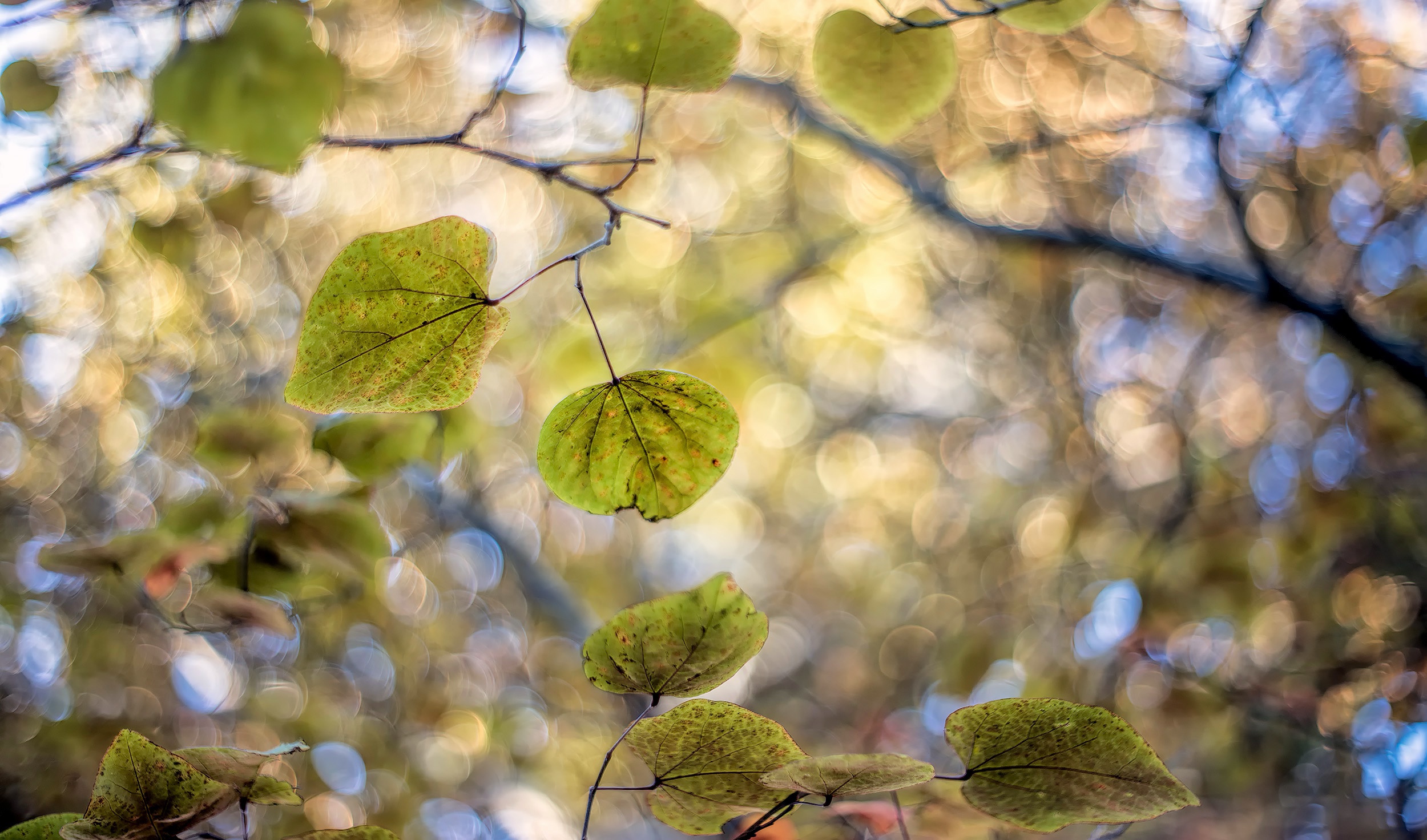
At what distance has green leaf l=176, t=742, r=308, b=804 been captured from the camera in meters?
0.50

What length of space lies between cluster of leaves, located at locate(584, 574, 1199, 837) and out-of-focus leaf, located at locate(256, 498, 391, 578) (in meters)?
0.37

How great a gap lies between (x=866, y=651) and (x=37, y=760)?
209 cm

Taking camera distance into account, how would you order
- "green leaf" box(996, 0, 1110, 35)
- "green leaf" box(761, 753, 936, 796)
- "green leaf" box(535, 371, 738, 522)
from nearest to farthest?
"green leaf" box(761, 753, 936, 796) → "green leaf" box(535, 371, 738, 522) → "green leaf" box(996, 0, 1110, 35)

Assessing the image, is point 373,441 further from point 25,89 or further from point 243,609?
point 25,89

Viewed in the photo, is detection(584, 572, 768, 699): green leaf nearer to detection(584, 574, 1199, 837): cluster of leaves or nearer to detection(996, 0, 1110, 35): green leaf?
detection(584, 574, 1199, 837): cluster of leaves

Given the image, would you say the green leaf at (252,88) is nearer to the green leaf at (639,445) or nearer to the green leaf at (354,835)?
the green leaf at (639,445)

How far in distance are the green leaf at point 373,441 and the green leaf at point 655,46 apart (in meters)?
0.39

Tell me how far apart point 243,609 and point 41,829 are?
0.19m

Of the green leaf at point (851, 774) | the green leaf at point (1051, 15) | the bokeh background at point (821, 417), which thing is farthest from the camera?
the bokeh background at point (821, 417)

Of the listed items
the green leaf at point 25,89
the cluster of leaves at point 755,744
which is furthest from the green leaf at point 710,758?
the green leaf at point 25,89

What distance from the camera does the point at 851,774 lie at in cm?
42

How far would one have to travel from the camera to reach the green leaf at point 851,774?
42cm

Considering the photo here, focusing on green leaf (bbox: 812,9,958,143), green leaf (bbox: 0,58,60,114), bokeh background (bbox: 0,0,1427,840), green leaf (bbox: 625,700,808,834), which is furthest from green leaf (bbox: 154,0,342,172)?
green leaf (bbox: 625,700,808,834)

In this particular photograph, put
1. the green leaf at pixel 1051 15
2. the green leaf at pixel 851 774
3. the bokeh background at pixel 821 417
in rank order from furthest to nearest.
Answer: the bokeh background at pixel 821 417, the green leaf at pixel 1051 15, the green leaf at pixel 851 774
